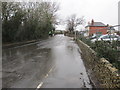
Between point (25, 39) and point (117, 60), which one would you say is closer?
point (117, 60)

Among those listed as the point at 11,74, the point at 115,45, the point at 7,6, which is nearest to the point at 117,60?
the point at 115,45

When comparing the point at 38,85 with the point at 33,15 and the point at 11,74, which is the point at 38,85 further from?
the point at 33,15

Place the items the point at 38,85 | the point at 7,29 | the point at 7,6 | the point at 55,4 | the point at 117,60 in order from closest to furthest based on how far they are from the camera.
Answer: the point at 117,60, the point at 38,85, the point at 7,6, the point at 7,29, the point at 55,4

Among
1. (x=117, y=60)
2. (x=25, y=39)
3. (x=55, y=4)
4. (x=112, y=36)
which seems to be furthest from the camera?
(x=55, y=4)

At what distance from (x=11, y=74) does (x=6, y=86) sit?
5.24ft

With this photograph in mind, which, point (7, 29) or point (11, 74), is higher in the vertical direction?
point (7, 29)

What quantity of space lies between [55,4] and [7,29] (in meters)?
32.9

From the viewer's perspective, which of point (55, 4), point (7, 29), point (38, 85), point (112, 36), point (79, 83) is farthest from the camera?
point (55, 4)

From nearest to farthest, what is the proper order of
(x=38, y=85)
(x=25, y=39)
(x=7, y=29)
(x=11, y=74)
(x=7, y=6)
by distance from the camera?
(x=38, y=85) < (x=11, y=74) < (x=7, y=6) < (x=7, y=29) < (x=25, y=39)

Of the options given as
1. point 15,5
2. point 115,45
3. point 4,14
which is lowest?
point 115,45

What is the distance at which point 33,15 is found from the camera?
31.8m

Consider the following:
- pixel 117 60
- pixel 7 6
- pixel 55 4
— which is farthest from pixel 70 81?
pixel 55 4

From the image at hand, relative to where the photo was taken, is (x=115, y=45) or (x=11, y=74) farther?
(x=11, y=74)

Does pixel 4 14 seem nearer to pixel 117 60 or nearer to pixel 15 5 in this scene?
pixel 15 5
